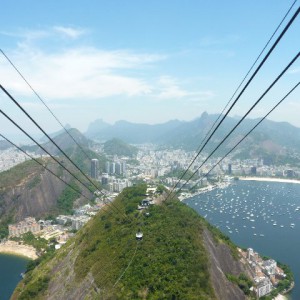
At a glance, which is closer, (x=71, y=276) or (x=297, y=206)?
(x=71, y=276)

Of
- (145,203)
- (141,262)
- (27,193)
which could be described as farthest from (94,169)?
(141,262)

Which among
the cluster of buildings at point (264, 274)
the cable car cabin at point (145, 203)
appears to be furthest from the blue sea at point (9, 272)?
the cluster of buildings at point (264, 274)

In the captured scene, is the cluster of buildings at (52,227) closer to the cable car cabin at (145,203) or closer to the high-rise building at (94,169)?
the cable car cabin at (145,203)

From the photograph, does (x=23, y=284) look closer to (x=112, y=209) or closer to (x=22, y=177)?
(x=112, y=209)

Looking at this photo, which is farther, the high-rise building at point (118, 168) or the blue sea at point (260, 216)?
the high-rise building at point (118, 168)

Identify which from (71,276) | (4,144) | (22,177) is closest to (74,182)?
(22,177)

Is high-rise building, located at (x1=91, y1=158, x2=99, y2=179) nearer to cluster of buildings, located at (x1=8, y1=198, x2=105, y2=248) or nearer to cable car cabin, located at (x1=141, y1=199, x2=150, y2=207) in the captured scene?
cluster of buildings, located at (x1=8, y1=198, x2=105, y2=248)
